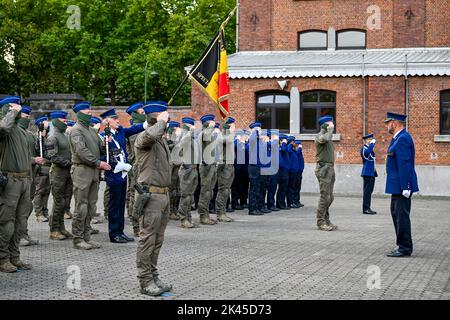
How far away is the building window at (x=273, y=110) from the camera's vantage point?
28.4 metres

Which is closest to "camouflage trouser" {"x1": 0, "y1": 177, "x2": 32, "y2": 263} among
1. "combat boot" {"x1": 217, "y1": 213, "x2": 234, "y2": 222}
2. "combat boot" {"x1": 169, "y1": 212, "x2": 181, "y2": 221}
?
"combat boot" {"x1": 169, "y1": 212, "x2": 181, "y2": 221}

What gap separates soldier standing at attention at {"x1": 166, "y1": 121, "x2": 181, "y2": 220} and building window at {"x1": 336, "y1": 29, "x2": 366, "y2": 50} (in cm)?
1534

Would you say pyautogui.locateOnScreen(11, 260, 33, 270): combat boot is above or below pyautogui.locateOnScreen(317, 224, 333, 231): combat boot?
above

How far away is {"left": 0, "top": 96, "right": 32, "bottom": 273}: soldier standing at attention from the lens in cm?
921

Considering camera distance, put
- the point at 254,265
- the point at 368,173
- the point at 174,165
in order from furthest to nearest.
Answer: the point at 368,173
the point at 174,165
the point at 254,265

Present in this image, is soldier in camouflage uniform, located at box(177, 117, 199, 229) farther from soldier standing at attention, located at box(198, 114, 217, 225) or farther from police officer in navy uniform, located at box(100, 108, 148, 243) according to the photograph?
police officer in navy uniform, located at box(100, 108, 148, 243)

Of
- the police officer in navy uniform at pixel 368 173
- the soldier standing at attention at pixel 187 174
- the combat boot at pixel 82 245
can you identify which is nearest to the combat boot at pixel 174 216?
the soldier standing at attention at pixel 187 174

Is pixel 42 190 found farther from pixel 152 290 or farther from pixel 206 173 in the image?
pixel 152 290

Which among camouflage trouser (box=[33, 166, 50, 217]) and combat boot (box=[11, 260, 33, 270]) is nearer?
combat boot (box=[11, 260, 33, 270])

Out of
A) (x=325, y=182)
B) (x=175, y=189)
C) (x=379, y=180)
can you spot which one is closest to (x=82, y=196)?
(x=175, y=189)

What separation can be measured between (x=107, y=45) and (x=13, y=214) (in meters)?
37.7

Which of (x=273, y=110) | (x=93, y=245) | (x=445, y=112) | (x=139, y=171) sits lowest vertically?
(x=93, y=245)

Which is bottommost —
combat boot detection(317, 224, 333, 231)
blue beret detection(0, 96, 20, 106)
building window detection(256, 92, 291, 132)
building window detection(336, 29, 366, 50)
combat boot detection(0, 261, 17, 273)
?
combat boot detection(317, 224, 333, 231)

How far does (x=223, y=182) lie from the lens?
15.9 meters
